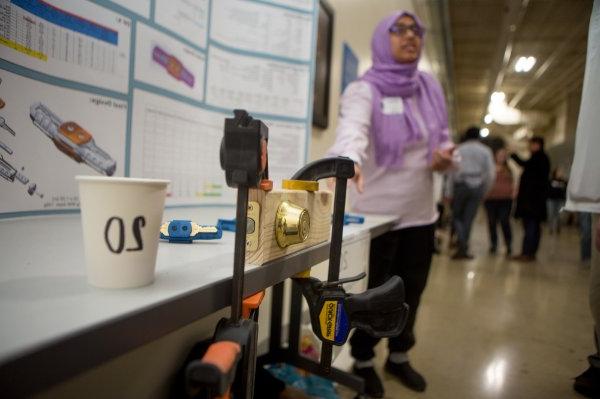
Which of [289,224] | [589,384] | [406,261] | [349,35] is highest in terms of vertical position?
[349,35]

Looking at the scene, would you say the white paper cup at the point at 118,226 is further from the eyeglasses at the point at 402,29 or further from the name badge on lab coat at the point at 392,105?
the eyeglasses at the point at 402,29

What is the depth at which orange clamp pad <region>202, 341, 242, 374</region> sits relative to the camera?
1.10 ft

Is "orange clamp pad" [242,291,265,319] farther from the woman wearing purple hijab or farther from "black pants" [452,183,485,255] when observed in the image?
"black pants" [452,183,485,255]

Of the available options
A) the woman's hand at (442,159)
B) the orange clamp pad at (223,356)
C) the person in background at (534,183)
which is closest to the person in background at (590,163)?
the person in background at (534,183)

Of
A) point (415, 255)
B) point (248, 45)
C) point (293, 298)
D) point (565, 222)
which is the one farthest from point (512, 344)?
point (248, 45)

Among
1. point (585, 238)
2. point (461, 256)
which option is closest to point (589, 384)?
point (585, 238)

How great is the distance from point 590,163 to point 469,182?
10.6ft

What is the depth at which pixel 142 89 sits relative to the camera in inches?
38.4

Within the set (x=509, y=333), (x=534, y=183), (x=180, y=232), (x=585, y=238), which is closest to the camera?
(x=180, y=232)

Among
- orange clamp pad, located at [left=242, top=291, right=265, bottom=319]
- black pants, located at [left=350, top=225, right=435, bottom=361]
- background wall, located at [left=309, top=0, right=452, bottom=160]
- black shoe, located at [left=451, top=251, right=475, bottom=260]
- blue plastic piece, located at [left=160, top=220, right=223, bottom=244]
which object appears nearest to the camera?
orange clamp pad, located at [left=242, top=291, right=265, bottom=319]

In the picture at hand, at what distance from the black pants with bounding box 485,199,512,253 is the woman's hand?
3.01m

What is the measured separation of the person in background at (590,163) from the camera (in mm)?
764

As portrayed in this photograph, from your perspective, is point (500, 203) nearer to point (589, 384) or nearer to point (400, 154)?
point (400, 154)

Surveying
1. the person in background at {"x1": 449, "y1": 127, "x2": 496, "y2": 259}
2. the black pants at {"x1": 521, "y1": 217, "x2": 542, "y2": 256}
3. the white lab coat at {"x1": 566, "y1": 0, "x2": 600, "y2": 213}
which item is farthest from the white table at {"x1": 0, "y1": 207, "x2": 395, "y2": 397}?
the person in background at {"x1": 449, "y1": 127, "x2": 496, "y2": 259}
